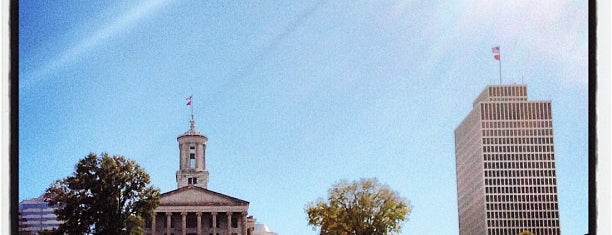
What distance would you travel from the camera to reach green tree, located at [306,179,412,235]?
49.7 feet

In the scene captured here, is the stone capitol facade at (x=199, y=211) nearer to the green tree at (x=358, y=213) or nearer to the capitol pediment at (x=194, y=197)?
the capitol pediment at (x=194, y=197)

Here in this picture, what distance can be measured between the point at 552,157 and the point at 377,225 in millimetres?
24700

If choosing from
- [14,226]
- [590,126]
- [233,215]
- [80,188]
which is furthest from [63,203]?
[233,215]

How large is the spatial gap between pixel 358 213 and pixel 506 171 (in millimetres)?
27688

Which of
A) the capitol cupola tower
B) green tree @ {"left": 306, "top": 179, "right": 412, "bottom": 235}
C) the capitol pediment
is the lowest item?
green tree @ {"left": 306, "top": 179, "right": 412, "bottom": 235}

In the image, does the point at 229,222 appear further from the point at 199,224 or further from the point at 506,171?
the point at 506,171

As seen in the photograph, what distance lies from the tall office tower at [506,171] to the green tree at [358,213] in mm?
19250

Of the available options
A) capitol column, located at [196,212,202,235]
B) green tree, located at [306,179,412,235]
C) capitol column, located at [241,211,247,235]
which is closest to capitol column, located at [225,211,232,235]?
capitol column, located at [241,211,247,235]

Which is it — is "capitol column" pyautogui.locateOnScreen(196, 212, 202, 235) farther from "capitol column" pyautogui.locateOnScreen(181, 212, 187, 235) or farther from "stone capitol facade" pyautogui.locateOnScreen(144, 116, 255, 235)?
"capitol column" pyautogui.locateOnScreen(181, 212, 187, 235)

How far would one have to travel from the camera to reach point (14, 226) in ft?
12.0

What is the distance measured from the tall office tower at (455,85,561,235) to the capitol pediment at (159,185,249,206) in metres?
11.6

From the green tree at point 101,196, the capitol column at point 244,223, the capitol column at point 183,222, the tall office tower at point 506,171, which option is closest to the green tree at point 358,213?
the green tree at point 101,196

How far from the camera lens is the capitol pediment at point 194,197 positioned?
89.5 feet

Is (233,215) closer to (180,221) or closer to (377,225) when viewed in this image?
(180,221)
